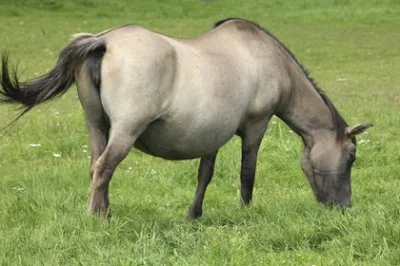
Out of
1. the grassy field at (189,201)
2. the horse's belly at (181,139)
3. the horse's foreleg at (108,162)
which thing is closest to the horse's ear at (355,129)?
the grassy field at (189,201)

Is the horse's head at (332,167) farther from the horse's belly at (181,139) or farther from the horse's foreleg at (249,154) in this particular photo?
the horse's belly at (181,139)

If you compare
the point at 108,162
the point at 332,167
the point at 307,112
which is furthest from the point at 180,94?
the point at 332,167

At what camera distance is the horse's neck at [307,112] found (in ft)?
23.6

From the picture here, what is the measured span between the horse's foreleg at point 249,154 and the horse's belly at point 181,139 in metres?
0.43

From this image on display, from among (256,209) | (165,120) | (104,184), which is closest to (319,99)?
(256,209)

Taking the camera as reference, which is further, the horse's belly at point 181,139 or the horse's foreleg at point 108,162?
the horse's belly at point 181,139

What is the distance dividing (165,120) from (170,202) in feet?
5.65

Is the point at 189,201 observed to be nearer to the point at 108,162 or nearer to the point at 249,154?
the point at 249,154

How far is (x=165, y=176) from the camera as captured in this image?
843cm

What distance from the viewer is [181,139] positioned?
609cm

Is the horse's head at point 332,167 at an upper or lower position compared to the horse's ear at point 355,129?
lower

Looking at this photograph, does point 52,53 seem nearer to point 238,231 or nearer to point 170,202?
point 170,202

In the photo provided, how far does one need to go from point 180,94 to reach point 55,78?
0.94 m

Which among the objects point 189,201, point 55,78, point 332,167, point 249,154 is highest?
point 55,78
